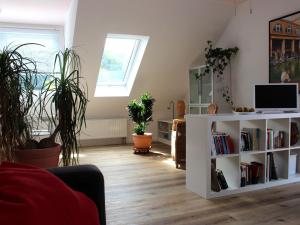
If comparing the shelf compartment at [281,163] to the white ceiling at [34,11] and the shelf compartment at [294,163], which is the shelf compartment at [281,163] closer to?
the shelf compartment at [294,163]

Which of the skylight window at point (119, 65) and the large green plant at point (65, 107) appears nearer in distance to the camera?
the large green plant at point (65, 107)

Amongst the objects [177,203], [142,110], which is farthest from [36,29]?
[177,203]

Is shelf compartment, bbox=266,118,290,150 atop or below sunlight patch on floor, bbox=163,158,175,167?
atop

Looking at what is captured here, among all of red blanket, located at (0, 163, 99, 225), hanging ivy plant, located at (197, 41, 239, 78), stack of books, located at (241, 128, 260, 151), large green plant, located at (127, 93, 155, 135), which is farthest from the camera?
large green plant, located at (127, 93, 155, 135)

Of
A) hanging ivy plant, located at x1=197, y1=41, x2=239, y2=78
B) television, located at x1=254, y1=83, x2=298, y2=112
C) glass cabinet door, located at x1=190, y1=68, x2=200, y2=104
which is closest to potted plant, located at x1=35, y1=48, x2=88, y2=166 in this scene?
television, located at x1=254, y1=83, x2=298, y2=112

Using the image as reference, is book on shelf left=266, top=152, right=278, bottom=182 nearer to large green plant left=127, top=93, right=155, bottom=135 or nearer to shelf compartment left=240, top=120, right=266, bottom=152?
shelf compartment left=240, top=120, right=266, bottom=152

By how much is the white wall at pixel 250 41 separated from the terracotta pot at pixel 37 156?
3.62 metres

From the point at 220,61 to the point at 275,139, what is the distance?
90.3 inches

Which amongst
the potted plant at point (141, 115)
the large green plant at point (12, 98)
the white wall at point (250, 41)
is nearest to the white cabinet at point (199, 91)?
the white wall at point (250, 41)

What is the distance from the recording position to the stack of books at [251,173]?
3436 mm

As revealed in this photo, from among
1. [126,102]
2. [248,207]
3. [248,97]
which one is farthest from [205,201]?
[126,102]

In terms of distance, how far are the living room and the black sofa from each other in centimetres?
1

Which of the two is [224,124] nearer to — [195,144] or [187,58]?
[195,144]

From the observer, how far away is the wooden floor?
262 cm
